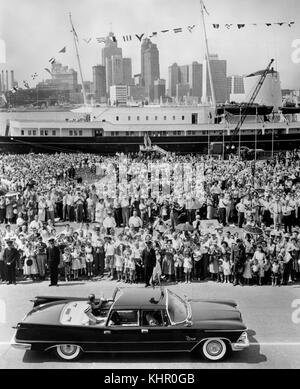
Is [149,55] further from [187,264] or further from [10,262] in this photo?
[10,262]

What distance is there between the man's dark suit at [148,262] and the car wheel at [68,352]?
300cm

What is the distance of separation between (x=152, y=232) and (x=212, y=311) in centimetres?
441

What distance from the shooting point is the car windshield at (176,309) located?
6.91m

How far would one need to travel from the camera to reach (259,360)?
692 centimetres

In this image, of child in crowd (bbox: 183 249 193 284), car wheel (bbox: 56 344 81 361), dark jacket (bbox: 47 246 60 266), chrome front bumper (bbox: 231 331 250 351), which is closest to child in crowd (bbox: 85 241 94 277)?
dark jacket (bbox: 47 246 60 266)

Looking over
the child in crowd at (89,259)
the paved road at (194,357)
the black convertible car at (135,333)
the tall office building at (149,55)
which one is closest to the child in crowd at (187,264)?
the paved road at (194,357)

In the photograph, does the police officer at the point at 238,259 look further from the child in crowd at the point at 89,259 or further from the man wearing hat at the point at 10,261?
the man wearing hat at the point at 10,261

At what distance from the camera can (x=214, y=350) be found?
6.90 m

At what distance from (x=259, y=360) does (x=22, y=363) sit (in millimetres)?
3110

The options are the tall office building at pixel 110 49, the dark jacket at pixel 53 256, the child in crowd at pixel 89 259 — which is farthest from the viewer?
the tall office building at pixel 110 49

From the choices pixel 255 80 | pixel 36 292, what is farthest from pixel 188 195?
pixel 255 80

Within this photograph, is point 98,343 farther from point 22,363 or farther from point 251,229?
point 251,229

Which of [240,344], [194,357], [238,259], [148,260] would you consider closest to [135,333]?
[194,357]

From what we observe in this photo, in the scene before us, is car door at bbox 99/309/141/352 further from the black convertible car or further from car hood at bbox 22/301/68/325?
car hood at bbox 22/301/68/325
